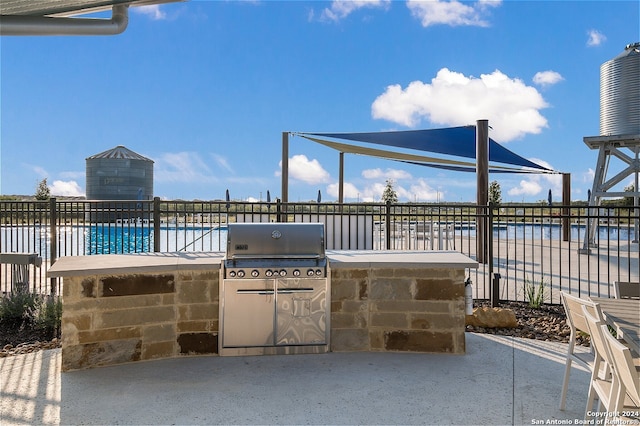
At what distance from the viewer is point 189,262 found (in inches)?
151

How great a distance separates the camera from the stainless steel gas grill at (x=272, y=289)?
3.72 m

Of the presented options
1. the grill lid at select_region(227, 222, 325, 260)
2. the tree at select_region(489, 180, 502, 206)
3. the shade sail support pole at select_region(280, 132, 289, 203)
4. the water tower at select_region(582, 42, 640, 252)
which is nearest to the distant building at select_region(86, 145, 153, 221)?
the tree at select_region(489, 180, 502, 206)

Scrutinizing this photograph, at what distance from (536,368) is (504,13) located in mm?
5800

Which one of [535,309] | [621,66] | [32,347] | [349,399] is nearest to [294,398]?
[349,399]

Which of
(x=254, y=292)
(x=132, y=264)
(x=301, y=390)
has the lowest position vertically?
(x=301, y=390)

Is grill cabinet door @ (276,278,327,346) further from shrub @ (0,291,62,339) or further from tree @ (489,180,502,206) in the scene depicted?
tree @ (489,180,502,206)

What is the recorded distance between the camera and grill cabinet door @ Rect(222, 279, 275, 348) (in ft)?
12.2

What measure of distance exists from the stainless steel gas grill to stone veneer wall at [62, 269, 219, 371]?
19 centimetres

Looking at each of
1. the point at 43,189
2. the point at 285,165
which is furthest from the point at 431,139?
the point at 43,189

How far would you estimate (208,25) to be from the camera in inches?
364

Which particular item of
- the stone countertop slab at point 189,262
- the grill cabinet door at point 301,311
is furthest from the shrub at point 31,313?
the grill cabinet door at point 301,311

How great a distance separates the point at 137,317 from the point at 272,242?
1252mm

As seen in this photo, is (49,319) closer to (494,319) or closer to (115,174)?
(494,319)

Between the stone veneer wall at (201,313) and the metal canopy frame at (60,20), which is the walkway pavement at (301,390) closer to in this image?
the stone veneer wall at (201,313)
